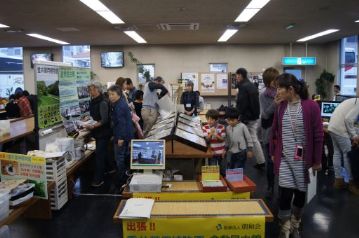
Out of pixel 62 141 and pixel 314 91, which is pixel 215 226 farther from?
pixel 314 91

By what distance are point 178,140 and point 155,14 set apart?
3.59 metres

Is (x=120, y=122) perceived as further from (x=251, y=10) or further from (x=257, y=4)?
(x=251, y=10)

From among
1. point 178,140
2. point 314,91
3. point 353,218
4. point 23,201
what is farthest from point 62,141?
point 314,91

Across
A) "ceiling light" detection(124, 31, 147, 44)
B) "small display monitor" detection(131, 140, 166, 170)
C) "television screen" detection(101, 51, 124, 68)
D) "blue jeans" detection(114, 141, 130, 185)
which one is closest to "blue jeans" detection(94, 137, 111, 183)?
"blue jeans" detection(114, 141, 130, 185)

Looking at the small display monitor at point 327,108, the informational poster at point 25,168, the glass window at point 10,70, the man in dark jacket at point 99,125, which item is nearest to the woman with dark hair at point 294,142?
the informational poster at point 25,168

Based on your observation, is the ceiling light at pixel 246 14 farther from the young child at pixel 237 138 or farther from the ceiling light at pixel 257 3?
the young child at pixel 237 138

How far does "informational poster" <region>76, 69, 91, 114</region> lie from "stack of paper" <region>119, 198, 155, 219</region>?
3.30 m

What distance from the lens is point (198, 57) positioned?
10961 mm

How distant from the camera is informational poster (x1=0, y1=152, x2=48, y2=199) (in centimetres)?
344

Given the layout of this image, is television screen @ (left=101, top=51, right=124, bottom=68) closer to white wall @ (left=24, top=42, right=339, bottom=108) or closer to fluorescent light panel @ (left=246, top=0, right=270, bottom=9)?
white wall @ (left=24, top=42, right=339, bottom=108)

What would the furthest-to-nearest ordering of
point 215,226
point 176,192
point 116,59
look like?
point 116,59 < point 176,192 < point 215,226

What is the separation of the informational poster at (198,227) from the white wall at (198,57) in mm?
9018

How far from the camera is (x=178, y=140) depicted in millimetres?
3031

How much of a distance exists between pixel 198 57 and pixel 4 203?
891 cm
